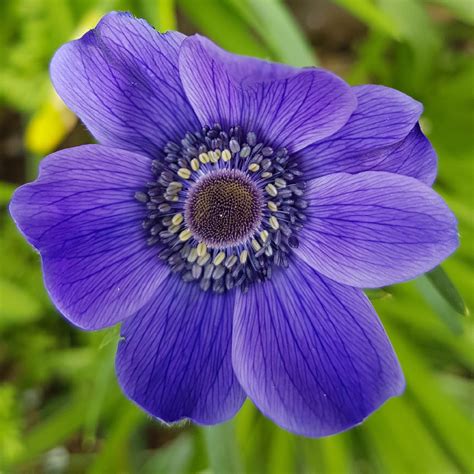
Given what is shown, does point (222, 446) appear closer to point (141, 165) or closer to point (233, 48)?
point (141, 165)

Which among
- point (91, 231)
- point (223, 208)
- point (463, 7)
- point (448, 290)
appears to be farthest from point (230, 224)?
point (463, 7)

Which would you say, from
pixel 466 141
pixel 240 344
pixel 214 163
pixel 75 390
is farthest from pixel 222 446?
pixel 466 141

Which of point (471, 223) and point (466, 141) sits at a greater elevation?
point (471, 223)

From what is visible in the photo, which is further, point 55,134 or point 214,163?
point 55,134

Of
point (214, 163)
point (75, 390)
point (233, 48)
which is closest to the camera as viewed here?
point (214, 163)

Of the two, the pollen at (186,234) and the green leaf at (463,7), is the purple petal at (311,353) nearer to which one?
the pollen at (186,234)

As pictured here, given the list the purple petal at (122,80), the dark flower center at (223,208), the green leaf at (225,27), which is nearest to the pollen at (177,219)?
the dark flower center at (223,208)
